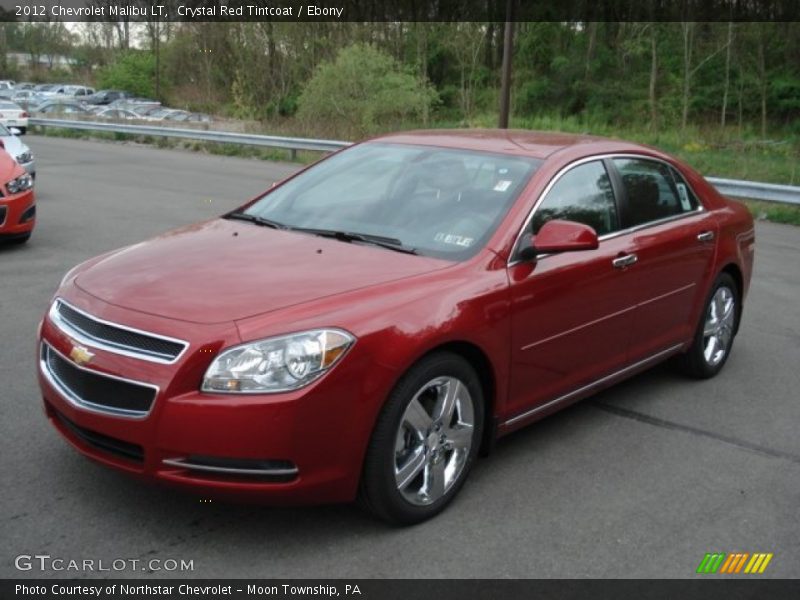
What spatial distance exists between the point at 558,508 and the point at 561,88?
49.9 metres

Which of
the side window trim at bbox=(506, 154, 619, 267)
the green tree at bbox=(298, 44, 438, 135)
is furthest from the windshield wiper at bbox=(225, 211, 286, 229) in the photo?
the green tree at bbox=(298, 44, 438, 135)

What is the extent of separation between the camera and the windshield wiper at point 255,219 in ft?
15.5

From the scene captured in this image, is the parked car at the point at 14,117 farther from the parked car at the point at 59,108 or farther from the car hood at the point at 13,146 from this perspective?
the car hood at the point at 13,146

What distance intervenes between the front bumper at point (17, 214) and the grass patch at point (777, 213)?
1040 centimetres

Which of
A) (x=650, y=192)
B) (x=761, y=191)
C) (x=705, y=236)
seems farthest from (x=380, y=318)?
(x=761, y=191)

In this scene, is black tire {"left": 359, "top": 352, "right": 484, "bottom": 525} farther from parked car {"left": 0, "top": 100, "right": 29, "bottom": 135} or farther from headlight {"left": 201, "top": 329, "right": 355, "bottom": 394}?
parked car {"left": 0, "top": 100, "right": 29, "bottom": 135}

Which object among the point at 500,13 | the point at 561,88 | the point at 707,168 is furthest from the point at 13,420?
the point at 500,13

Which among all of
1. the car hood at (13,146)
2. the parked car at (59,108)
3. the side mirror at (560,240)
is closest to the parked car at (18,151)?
the car hood at (13,146)

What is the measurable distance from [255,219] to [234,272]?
987mm

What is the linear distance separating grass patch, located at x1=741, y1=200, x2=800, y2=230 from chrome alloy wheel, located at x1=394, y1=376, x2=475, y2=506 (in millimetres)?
11666

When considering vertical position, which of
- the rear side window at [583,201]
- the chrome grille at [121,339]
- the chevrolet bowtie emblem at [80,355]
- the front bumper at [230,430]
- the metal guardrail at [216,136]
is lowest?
the metal guardrail at [216,136]

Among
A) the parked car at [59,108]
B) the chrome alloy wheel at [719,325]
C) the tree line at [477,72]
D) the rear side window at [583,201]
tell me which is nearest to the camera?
the rear side window at [583,201]

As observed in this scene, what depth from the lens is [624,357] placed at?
16.8 ft
